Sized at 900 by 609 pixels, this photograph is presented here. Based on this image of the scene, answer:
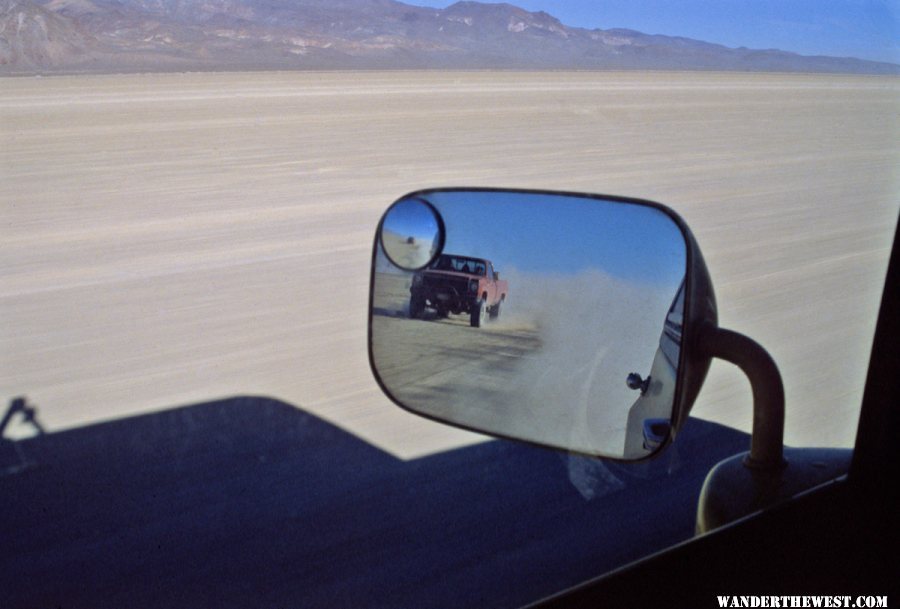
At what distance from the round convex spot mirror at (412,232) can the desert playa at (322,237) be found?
6.48 feet

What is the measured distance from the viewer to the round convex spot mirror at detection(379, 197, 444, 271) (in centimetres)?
212

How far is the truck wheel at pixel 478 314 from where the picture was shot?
1.92 m

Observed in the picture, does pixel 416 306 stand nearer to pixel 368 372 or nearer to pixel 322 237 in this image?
pixel 368 372

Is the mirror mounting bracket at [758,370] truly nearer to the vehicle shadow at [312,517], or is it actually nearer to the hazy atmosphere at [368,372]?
the hazy atmosphere at [368,372]

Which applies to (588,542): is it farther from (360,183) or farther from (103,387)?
(360,183)

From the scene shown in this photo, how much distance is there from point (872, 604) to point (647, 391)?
0.57 m

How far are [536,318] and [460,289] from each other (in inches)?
7.1

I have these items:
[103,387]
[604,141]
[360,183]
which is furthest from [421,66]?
[103,387]

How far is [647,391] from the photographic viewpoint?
1.90 meters

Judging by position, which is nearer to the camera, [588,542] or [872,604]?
[872,604]

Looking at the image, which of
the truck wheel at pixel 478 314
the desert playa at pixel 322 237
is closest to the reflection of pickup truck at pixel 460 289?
the truck wheel at pixel 478 314

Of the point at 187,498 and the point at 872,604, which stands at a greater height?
the point at 872,604

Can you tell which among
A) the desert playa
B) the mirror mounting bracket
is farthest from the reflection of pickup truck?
the desert playa

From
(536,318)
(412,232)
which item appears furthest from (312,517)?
(536,318)
